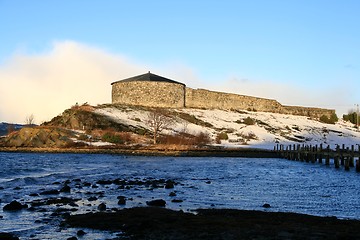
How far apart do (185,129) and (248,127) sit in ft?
37.6

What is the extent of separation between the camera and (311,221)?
11.1 meters

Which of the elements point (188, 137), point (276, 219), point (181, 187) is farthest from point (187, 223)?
point (188, 137)

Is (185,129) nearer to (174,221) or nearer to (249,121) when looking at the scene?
(249,121)

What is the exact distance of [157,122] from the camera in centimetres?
5819

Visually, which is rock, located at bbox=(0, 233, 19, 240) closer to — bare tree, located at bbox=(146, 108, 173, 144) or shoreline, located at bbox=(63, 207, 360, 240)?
shoreline, located at bbox=(63, 207, 360, 240)

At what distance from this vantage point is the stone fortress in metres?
75.4

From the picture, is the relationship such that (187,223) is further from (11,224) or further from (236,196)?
(236,196)

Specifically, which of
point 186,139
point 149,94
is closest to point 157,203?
point 186,139

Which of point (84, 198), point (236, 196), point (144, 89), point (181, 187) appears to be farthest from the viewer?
point (144, 89)

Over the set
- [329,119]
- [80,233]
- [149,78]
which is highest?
[149,78]

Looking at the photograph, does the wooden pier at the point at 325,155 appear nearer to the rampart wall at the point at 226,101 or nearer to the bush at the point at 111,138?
the bush at the point at 111,138

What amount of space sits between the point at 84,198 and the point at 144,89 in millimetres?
60331

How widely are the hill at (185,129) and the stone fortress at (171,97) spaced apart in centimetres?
306

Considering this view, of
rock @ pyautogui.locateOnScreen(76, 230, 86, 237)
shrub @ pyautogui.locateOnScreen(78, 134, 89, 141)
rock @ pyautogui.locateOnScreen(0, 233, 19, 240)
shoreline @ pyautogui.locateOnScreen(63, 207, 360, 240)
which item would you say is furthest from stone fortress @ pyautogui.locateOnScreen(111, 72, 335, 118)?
rock @ pyautogui.locateOnScreen(0, 233, 19, 240)
